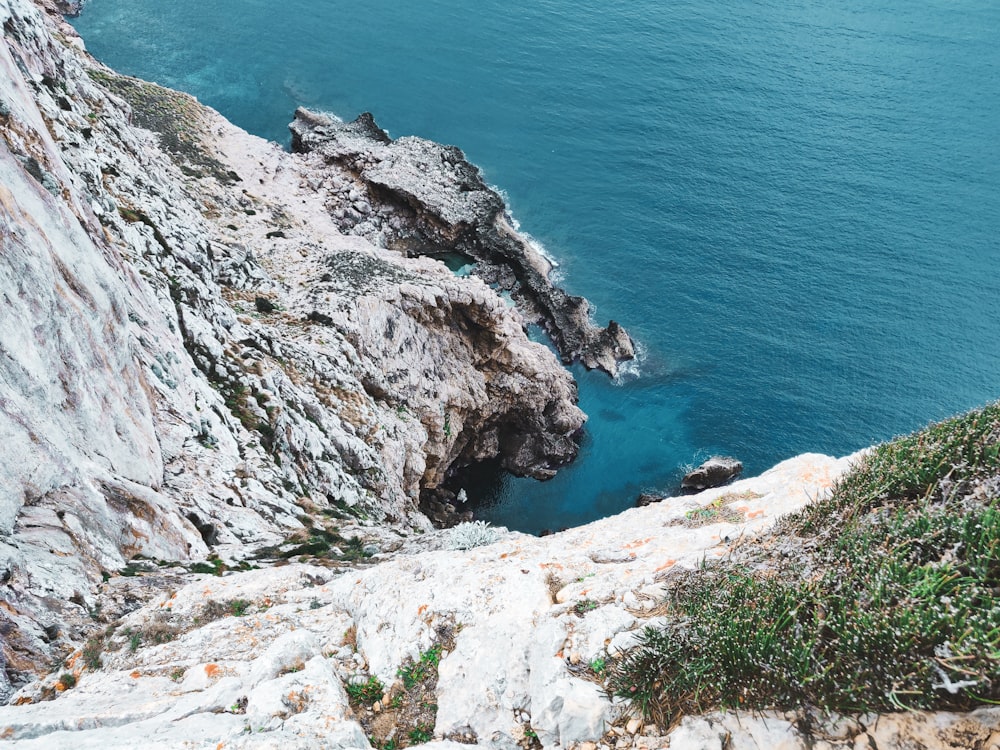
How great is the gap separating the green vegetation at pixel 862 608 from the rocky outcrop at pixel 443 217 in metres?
55.2

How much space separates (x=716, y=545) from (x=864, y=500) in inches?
132

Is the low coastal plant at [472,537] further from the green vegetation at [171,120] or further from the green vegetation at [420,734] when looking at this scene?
the green vegetation at [171,120]

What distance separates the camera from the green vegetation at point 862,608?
29.2 feet

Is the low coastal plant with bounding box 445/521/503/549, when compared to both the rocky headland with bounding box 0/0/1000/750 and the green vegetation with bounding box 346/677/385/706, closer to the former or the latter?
the rocky headland with bounding box 0/0/1000/750

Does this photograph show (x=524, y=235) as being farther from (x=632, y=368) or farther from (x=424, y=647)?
(x=424, y=647)

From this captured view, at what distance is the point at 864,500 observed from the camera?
12219 millimetres

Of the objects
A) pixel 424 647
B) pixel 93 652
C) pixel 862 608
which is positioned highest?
pixel 862 608

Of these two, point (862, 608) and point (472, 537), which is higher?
point (472, 537)

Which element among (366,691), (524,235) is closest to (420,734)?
(366,691)

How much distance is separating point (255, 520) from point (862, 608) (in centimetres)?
2374

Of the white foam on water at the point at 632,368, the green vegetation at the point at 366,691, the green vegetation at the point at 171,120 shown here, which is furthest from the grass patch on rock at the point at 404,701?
the green vegetation at the point at 171,120

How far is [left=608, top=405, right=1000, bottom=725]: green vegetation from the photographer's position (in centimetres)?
891

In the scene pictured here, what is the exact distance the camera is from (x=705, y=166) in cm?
8625

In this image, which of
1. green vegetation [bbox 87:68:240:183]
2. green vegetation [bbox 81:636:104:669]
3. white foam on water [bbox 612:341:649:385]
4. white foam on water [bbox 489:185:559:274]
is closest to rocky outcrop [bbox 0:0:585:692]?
green vegetation [bbox 87:68:240:183]
